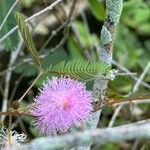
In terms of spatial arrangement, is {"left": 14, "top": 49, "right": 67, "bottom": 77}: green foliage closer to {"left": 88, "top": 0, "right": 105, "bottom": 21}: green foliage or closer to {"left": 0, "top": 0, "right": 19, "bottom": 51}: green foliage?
{"left": 0, "top": 0, "right": 19, "bottom": 51}: green foliage

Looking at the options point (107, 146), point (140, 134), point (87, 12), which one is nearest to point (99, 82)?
point (140, 134)

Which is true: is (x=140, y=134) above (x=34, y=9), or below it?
above

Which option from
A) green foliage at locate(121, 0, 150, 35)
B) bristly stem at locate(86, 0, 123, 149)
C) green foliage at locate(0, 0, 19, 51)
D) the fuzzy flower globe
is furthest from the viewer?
green foliage at locate(121, 0, 150, 35)

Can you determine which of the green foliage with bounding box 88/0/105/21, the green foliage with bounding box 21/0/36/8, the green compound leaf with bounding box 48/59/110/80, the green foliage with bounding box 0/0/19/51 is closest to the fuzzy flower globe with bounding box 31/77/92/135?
the green compound leaf with bounding box 48/59/110/80

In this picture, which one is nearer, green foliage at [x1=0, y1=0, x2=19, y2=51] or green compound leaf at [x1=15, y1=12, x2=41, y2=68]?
green compound leaf at [x1=15, y1=12, x2=41, y2=68]

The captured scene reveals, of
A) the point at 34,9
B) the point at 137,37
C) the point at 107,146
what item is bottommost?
the point at 107,146

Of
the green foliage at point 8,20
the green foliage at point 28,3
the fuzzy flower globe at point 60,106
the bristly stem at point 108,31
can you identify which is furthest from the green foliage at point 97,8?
the fuzzy flower globe at point 60,106

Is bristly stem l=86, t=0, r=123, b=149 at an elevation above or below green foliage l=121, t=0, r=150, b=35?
above

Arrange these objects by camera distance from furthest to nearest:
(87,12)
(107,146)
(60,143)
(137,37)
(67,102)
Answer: (87,12) < (137,37) < (107,146) < (67,102) < (60,143)

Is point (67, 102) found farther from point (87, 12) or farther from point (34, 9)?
point (87, 12)
